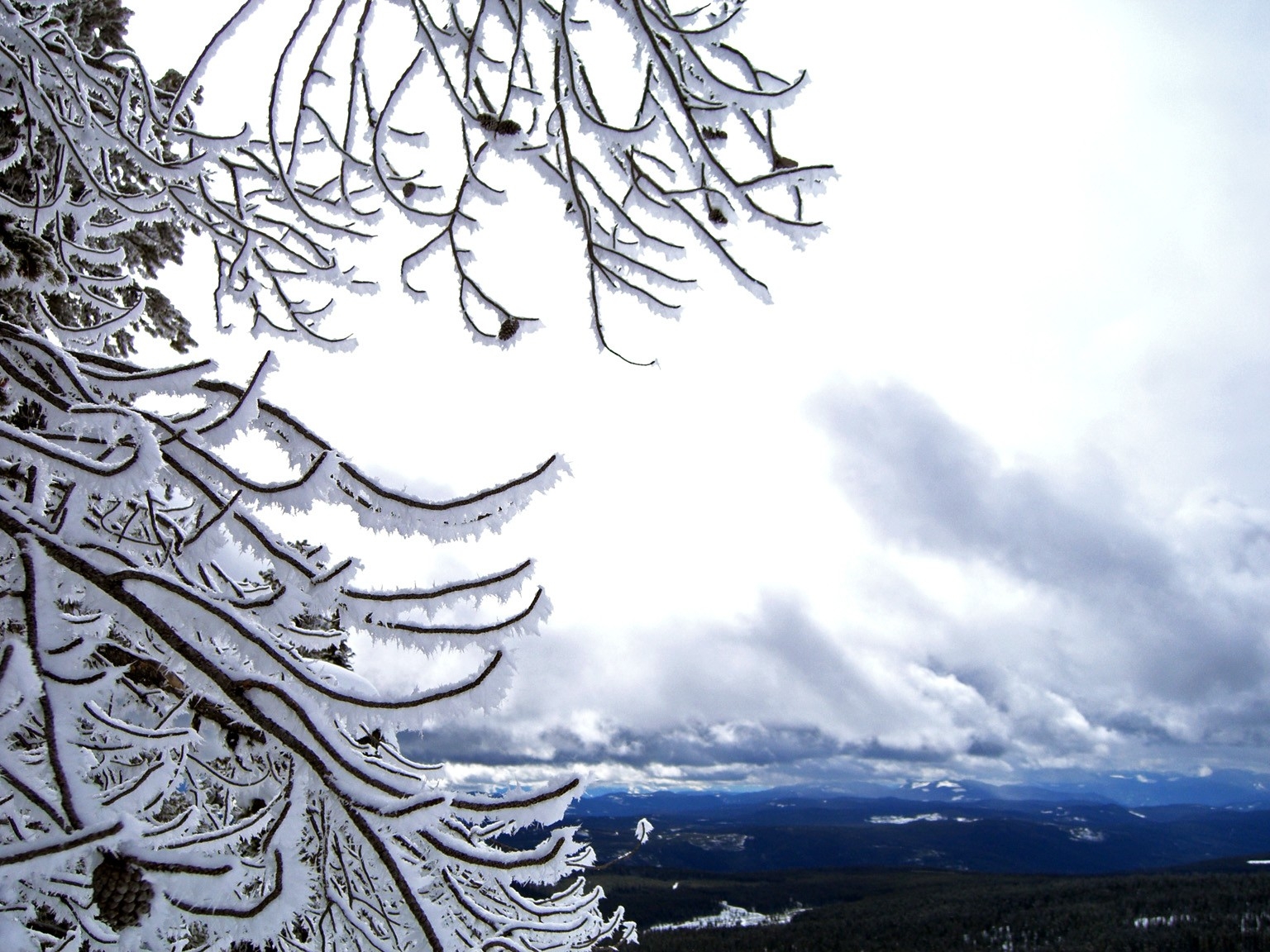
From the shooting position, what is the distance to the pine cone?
3.32ft

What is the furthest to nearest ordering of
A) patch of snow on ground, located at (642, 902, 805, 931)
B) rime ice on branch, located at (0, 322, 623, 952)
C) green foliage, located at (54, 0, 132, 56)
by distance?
patch of snow on ground, located at (642, 902, 805, 931), green foliage, located at (54, 0, 132, 56), rime ice on branch, located at (0, 322, 623, 952)

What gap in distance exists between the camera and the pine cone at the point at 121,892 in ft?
3.32

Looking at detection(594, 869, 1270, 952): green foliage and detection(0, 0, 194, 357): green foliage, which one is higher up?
detection(0, 0, 194, 357): green foliage

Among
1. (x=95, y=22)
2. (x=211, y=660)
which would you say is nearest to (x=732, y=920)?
(x=95, y=22)

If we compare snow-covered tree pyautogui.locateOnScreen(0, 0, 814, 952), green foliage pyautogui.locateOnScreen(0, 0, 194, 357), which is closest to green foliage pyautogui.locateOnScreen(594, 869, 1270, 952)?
green foliage pyautogui.locateOnScreen(0, 0, 194, 357)

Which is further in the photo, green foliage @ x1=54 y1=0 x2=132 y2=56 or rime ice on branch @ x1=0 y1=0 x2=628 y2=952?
green foliage @ x1=54 y1=0 x2=132 y2=56

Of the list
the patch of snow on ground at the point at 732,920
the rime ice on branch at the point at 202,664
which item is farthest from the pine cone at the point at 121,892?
the patch of snow on ground at the point at 732,920

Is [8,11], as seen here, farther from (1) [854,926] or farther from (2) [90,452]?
(1) [854,926]

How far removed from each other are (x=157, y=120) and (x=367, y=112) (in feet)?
2.26

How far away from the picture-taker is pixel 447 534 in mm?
1536

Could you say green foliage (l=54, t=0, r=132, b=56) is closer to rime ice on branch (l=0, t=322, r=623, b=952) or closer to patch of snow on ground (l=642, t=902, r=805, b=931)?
rime ice on branch (l=0, t=322, r=623, b=952)

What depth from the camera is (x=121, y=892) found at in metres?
1.02

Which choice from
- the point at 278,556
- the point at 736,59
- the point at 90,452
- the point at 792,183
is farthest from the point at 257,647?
the point at 736,59

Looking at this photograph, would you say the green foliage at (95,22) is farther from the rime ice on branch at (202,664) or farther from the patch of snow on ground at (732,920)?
the patch of snow on ground at (732,920)
